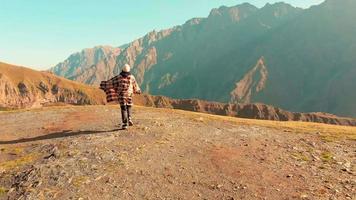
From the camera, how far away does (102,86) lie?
21594mm

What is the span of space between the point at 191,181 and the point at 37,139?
10887 millimetres

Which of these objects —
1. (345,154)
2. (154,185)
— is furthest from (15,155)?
(345,154)

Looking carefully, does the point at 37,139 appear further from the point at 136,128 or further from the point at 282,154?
the point at 282,154

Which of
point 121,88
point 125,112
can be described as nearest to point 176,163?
point 125,112

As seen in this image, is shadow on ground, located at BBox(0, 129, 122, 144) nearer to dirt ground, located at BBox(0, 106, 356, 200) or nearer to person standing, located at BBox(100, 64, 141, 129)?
dirt ground, located at BBox(0, 106, 356, 200)

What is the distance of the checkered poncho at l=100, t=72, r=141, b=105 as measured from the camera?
67.5ft

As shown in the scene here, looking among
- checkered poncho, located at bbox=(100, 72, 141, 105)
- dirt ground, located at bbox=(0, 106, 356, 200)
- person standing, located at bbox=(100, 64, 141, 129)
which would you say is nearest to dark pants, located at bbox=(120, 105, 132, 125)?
person standing, located at bbox=(100, 64, 141, 129)

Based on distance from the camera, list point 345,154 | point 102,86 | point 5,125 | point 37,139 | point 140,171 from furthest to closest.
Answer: point 5,125 → point 102,86 → point 37,139 → point 345,154 → point 140,171

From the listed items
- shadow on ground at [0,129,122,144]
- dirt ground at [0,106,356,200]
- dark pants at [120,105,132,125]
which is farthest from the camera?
dark pants at [120,105,132,125]

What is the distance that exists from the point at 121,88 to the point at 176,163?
7623mm

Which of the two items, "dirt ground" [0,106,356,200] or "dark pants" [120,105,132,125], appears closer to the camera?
"dirt ground" [0,106,356,200]

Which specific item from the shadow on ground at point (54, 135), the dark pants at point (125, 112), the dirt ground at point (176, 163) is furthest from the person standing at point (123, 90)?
the shadow on ground at point (54, 135)

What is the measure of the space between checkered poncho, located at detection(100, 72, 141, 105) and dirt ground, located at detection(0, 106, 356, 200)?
170cm

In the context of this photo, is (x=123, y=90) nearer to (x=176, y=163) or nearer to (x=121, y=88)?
(x=121, y=88)
